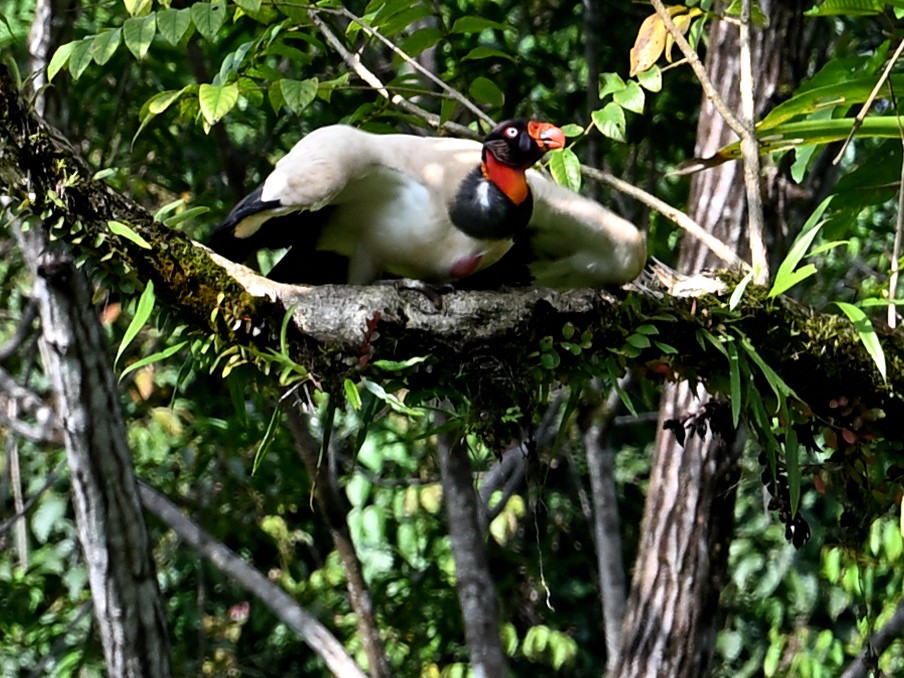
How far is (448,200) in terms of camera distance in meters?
2.18

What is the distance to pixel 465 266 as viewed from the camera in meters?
2.17

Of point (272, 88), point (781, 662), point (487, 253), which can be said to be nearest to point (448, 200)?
point (487, 253)

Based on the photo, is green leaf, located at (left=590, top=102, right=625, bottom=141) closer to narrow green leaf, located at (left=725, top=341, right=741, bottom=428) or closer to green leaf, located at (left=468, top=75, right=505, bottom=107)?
green leaf, located at (left=468, top=75, right=505, bottom=107)

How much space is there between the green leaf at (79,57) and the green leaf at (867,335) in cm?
128

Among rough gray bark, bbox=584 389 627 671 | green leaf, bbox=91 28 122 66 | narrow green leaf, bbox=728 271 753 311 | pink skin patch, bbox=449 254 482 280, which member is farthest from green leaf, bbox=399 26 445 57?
rough gray bark, bbox=584 389 627 671

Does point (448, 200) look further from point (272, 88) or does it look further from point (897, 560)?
point (897, 560)

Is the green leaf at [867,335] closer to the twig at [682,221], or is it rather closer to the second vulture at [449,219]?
the twig at [682,221]

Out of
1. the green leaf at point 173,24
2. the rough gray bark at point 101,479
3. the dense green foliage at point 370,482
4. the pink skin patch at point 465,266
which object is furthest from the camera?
the dense green foliage at point 370,482

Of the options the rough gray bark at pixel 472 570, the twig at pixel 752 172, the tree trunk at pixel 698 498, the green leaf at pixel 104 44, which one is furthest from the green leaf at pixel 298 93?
the rough gray bark at pixel 472 570

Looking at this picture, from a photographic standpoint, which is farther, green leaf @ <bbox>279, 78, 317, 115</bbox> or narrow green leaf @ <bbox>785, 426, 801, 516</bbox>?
green leaf @ <bbox>279, 78, 317, 115</bbox>

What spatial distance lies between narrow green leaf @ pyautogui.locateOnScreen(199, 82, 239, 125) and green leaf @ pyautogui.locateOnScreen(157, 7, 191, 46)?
0.10 m

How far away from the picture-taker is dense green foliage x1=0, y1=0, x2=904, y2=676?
11.5 feet

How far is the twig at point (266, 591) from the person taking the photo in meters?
3.14

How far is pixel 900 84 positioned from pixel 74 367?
182 centimetres
